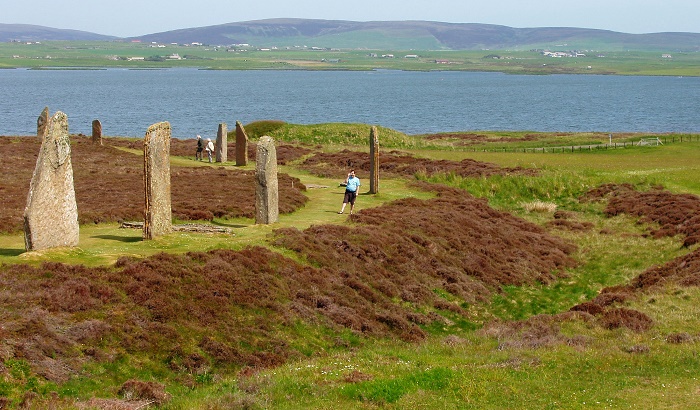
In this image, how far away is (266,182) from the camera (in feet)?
104

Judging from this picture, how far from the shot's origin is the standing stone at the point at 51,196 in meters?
23.8

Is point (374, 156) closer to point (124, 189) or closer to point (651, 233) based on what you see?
point (124, 189)

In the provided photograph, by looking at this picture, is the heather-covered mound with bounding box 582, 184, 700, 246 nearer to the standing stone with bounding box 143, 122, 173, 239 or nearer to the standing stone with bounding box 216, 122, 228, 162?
the standing stone with bounding box 143, 122, 173, 239

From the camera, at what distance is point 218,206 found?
36.8m

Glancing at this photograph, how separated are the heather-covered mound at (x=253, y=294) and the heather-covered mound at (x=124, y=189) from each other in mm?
6190

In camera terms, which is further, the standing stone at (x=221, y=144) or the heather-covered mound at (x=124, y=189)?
the standing stone at (x=221, y=144)

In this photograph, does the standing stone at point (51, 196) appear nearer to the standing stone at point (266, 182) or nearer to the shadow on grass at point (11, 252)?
the shadow on grass at point (11, 252)

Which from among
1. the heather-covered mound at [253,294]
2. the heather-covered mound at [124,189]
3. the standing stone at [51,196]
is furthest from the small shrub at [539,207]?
the standing stone at [51,196]

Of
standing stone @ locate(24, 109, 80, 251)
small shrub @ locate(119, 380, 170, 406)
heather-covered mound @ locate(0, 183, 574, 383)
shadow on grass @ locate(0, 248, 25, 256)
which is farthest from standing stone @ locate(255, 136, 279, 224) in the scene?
small shrub @ locate(119, 380, 170, 406)

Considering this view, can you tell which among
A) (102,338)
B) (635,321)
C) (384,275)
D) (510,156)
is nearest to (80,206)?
(384,275)

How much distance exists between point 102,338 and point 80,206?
17.6 meters

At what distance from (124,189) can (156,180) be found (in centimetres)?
1486

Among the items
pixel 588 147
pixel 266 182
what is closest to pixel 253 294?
pixel 266 182

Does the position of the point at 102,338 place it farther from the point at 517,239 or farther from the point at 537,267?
the point at 517,239
